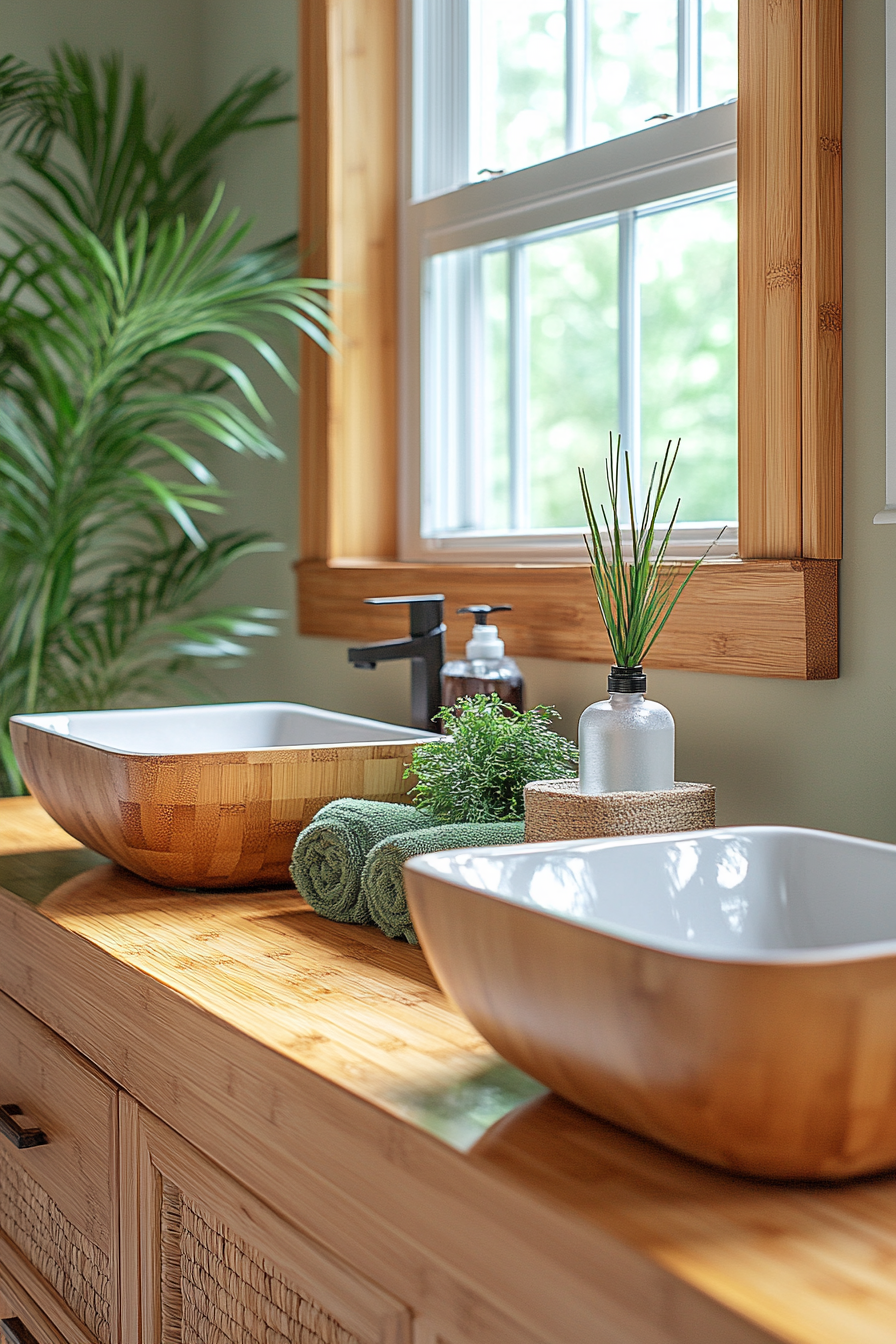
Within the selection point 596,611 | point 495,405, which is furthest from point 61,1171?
point 495,405

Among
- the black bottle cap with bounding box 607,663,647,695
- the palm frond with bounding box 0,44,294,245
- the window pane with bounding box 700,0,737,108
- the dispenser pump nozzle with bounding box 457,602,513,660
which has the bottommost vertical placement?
the black bottle cap with bounding box 607,663,647,695

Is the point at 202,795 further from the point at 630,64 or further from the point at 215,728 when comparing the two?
the point at 630,64

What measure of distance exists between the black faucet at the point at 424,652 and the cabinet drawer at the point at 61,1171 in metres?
0.56

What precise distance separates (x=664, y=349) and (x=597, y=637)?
185cm

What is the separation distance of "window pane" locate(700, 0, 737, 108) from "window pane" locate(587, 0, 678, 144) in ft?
0.12

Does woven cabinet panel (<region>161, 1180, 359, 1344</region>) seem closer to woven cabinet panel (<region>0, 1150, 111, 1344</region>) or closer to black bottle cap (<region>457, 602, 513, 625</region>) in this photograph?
woven cabinet panel (<region>0, 1150, 111, 1344</region>)

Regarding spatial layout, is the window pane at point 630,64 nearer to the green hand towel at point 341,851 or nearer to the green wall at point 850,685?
the green wall at point 850,685

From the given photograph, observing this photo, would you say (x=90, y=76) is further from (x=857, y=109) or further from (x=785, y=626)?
(x=785, y=626)

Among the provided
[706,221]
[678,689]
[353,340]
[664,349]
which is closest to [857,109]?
[706,221]

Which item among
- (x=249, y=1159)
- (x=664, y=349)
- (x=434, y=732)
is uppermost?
(x=664, y=349)

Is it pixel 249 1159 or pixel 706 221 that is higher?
pixel 706 221

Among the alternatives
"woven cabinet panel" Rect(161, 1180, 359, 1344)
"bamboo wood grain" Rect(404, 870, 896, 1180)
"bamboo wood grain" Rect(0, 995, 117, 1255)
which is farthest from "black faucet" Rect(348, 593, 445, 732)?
"bamboo wood grain" Rect(404, 870, 896, 1180)

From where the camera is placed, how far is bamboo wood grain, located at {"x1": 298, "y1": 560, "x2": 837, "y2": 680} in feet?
3.84

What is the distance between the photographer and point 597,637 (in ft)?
4.71
